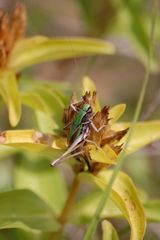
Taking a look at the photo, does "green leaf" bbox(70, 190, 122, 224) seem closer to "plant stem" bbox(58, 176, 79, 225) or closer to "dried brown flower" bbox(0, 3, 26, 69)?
"plant stem" bbox(58, 176, 79, 225)

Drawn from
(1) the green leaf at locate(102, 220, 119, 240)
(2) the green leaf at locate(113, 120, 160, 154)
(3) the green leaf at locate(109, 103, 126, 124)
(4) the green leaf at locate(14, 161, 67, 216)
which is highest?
(3) the green leaf at locate(109, 103, 126, 124)

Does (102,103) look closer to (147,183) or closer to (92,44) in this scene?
(147,183)

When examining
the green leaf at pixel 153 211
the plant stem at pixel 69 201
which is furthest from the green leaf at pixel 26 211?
the green leaf at pixel 153 211

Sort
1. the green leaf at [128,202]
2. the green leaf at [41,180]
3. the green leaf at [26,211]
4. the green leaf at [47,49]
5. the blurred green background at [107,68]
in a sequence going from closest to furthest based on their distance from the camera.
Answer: the green leaf at [128,202] < the green leaf at [26,211] < the green leaf at [47,49] < the green leaf at [41,180] < the blurred green background at [107,68]

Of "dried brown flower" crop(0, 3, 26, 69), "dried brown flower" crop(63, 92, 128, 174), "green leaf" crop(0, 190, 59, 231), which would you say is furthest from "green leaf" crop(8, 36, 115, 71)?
"green leaf" crop(0, 190, 59, 231)

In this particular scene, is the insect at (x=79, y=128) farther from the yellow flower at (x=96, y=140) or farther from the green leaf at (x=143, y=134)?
the green leaf at (x=143, y=134)

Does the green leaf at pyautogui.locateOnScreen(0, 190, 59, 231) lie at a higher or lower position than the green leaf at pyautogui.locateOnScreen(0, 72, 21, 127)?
lower

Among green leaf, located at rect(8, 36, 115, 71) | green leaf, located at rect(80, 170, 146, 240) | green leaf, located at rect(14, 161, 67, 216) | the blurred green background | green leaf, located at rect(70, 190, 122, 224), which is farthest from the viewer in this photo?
the blurred green background

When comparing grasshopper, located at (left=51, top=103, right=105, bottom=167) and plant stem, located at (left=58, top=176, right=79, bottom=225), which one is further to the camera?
plant stem, located at (left=58, top=176, right=79, bottom=225)
